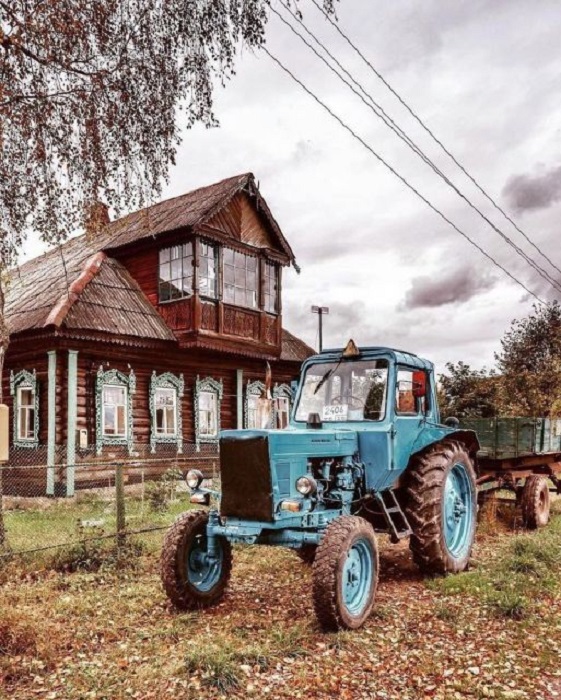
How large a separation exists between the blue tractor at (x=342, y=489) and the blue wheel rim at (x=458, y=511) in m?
0.01

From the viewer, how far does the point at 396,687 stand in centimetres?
455

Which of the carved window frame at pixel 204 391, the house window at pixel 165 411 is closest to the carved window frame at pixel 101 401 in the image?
the house window at pixel 165 411

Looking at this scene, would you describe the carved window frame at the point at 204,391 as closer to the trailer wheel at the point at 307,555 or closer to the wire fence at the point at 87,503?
the wire fence at the point at 87,503

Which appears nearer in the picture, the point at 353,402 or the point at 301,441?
Result: the point at 301,441

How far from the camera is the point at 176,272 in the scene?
17031mm

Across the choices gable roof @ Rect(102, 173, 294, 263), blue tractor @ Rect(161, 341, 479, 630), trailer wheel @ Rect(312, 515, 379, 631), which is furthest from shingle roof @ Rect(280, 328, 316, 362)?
trailer wheel @ Rect(312, 515, 379, 631)

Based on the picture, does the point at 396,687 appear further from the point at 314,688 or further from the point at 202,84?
the point at 202,84

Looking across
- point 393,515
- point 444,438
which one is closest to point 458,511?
point 444,438

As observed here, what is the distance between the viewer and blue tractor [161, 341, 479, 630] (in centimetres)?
587

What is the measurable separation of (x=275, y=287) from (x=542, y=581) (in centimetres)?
1321

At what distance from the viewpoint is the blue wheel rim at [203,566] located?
20.9 ft

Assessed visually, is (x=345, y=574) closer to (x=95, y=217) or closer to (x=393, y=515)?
(x=393, y=515)

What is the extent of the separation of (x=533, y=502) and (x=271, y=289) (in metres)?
10.5

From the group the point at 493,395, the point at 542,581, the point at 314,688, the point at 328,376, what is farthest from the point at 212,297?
the point at 493,395
